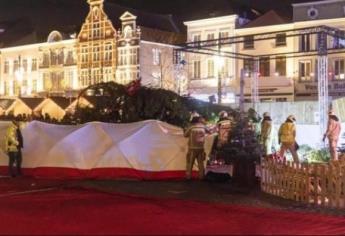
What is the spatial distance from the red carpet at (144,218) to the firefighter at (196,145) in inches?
125

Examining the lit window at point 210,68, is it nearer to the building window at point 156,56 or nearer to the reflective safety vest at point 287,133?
the building window at point 156,56

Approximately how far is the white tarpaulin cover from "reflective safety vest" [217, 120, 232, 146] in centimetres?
102

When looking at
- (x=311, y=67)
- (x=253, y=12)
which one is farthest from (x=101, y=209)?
(x=253, y=12)

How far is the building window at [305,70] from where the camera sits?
46.3m

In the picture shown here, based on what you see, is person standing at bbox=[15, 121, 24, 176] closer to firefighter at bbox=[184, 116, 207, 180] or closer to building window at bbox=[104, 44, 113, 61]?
firefighter at bbox=[184, 116, 207, 180]

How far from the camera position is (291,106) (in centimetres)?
3164

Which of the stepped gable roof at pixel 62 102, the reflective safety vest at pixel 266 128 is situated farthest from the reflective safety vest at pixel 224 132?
the stepped gable roof at pixel 62 102

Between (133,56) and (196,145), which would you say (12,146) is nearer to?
(196,145)

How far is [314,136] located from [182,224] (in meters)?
17.8

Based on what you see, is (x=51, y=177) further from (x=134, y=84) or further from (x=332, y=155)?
(x=332, y=155)

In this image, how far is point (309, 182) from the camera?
12.6 metres

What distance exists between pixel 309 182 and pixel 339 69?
112 ft

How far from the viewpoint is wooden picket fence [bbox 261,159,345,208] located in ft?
40.2

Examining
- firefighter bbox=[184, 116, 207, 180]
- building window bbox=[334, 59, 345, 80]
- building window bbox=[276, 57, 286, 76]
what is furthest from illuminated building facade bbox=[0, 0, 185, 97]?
firefighter bbox=[184, 116, 207, 180]
